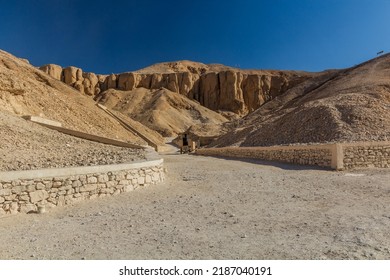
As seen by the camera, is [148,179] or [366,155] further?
[366,155]

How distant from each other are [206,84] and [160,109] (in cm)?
2651

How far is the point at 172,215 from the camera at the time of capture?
21.9 ft

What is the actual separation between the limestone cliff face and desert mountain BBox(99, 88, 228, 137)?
5.27 m

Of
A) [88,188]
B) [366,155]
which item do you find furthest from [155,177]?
[366,155]

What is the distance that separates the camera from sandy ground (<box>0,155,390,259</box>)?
4.57 m

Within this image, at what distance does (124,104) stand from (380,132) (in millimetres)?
65493

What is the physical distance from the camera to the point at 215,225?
588cm

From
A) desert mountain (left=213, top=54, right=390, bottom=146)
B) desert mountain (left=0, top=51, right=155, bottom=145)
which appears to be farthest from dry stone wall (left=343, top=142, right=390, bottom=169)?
desert mountain (left=0, top=51, right=155, bottom=145)

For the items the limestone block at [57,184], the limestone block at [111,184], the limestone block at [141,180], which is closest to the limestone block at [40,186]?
the limestone block at [57,184]

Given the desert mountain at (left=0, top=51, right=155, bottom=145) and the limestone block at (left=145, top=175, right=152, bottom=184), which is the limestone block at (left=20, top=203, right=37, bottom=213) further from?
the desert mountain at (left=0, top=51, right=155, bottom=145)

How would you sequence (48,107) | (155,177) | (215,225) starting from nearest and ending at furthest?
(215,225) → (155,177) → (48,107)

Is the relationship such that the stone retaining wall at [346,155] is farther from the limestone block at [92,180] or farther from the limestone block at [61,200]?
the limestone block at [61,200]

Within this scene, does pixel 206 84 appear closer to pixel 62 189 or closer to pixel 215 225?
pixel 62 189

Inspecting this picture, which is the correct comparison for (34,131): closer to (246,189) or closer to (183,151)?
(246,189)
